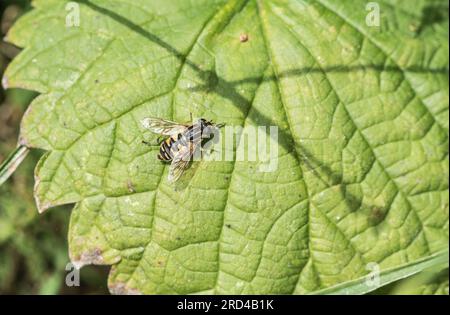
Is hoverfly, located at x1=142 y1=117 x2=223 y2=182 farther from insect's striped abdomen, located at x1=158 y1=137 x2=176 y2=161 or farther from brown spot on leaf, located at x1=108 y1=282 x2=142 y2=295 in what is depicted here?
brown spot on leaf, located at x1=108 y1=282 x2=142 y2=295

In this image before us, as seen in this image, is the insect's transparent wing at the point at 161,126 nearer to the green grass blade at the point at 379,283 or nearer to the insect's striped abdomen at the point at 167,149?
Result: the insect's striped abdomen at the point at 167,149

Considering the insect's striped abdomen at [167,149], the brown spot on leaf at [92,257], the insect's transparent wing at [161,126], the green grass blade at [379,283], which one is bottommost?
the green grass blade at [379,283]

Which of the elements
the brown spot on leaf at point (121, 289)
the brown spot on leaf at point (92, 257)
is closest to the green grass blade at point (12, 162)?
the brown spot on leaf at point (92, 257)

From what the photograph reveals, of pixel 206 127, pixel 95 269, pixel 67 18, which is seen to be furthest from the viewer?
pixel 95 269

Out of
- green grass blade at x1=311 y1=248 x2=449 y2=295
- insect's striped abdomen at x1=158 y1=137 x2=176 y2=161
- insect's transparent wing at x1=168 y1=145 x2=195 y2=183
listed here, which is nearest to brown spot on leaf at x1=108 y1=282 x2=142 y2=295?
insect's transparent wing at x1=168 y1=145 x2=195 y2=183

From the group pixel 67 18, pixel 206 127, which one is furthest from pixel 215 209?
pixel 67 18

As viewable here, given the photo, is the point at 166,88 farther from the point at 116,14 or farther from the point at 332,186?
the point at 332,186

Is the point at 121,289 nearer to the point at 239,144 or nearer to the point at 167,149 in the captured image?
the point at 167,149
